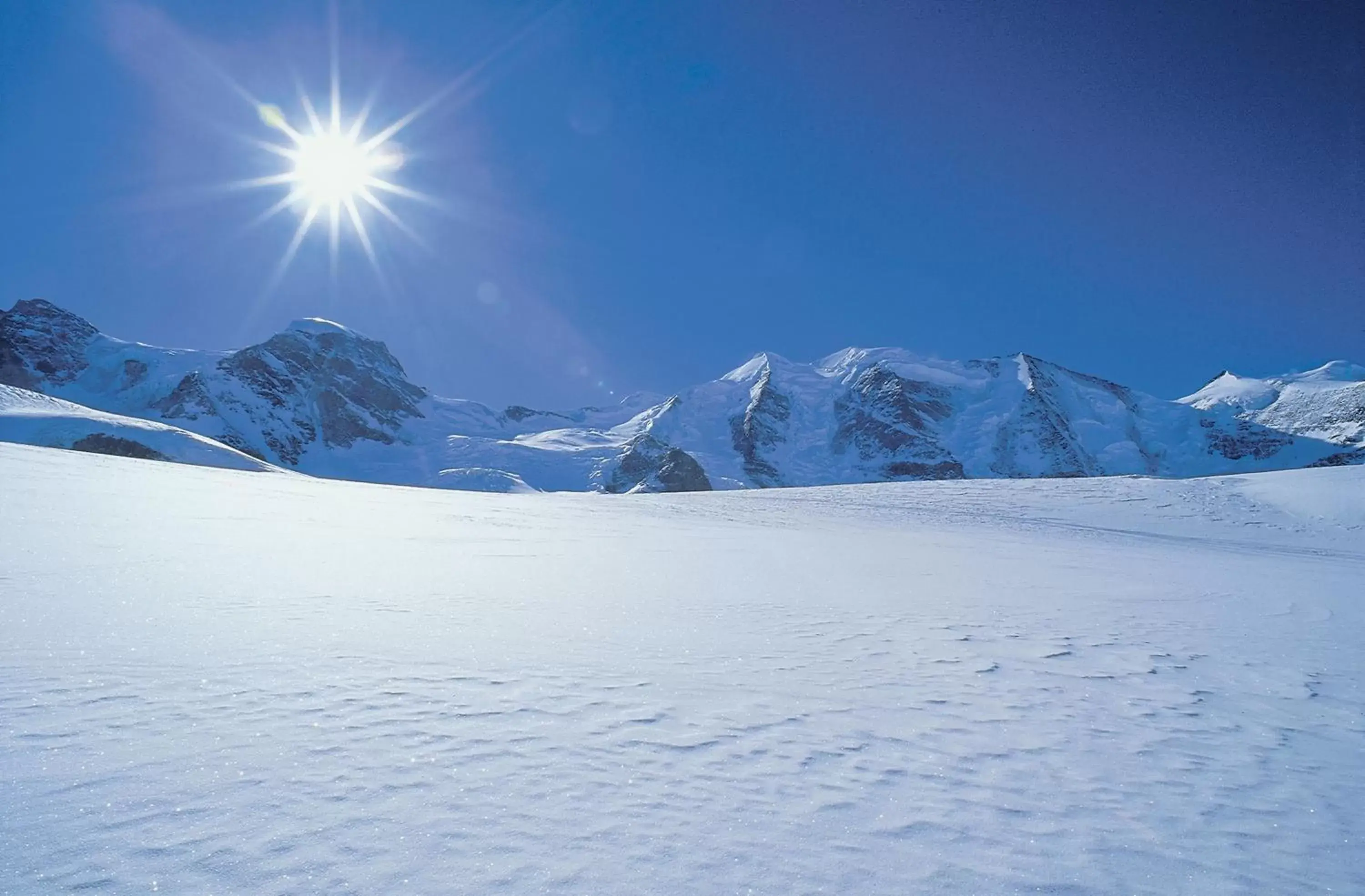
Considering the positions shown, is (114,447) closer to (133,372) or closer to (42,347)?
(133,372)

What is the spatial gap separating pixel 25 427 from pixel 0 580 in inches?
2584

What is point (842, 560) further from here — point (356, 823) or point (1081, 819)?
point (356, 823)

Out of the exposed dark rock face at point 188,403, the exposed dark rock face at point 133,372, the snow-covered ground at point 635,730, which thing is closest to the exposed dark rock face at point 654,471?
the exposed dark rock face at point 188,403

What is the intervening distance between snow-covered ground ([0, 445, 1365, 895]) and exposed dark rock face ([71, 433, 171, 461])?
184 feet

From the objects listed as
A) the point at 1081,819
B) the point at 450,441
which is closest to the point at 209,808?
the point at 1081,819

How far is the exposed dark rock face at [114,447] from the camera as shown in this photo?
165 feet

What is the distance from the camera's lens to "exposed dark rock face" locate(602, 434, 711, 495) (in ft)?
511

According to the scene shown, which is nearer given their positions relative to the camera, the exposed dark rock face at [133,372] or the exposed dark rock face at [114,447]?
the exposed dark rock face at [114,447]

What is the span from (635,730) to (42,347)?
263924 millimetres

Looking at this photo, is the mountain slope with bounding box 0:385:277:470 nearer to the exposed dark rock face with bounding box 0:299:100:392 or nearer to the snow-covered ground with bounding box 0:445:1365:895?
the snow-covered ground with bounding box 0:445:1365:895

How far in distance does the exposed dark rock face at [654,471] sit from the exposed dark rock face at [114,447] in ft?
332

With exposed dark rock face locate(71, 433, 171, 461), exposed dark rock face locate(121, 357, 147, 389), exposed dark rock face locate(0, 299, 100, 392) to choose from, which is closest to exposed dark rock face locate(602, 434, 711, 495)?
exposed dark rock face locate(71, 433, 171, 461)

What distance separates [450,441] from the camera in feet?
586

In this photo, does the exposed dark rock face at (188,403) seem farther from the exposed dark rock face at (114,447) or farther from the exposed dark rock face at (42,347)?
the exposed dark rock face at (114,447)
